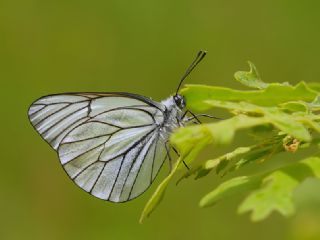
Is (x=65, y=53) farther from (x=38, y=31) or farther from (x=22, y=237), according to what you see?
(x=22, y=237)

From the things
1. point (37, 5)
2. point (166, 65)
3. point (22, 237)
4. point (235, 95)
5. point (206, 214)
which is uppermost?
point (37, 5)

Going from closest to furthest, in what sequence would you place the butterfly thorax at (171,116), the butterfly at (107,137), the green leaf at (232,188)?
1. the green leaf at (232,188)
2. the butterfly thorax at (171,116)
3. the butterfly at (107,137)

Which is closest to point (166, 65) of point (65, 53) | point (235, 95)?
point (65, 53)

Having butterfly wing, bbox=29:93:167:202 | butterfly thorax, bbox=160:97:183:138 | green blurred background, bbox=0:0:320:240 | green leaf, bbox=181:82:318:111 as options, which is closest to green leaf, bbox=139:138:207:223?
green leaf, bbox=181:82:318:111

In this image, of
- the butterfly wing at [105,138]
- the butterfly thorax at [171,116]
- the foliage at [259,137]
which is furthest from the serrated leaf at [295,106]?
the butterfly wing at [105,138]

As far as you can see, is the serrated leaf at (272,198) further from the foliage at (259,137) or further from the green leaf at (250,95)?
the green leaf at (250,95)

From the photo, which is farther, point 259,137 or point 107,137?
point 107,137

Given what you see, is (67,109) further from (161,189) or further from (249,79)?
(161,189)

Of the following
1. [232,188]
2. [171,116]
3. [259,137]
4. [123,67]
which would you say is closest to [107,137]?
[171,116]
